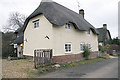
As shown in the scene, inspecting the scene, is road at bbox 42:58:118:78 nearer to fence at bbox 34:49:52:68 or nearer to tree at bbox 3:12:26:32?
fence at bbox 34:49:52:68

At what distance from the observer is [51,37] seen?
11836mm

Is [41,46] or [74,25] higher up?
[74,25]

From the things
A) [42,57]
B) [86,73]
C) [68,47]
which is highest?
[68,47]

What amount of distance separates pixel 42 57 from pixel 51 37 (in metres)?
2.86

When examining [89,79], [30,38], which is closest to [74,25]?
[30,38]

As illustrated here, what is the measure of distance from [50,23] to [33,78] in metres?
6.67

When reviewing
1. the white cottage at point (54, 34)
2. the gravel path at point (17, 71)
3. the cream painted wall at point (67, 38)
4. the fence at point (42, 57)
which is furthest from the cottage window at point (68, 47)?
the gravel path at point (17, 71)

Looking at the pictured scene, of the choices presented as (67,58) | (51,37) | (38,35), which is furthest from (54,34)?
(67,58)

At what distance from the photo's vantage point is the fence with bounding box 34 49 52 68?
927 centimetres

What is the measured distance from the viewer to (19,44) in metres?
18.8

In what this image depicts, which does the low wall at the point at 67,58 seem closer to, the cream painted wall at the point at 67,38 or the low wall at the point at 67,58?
the low wall at the point at 67,58

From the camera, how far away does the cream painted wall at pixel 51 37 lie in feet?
39.2

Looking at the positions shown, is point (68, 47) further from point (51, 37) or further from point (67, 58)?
point (51, 37)

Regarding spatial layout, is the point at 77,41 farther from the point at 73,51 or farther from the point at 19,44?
the point at 19,44
